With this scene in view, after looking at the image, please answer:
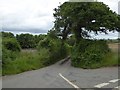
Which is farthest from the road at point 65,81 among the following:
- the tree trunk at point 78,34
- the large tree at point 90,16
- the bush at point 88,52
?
the tree trunk at point 78,34

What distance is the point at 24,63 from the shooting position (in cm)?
2953

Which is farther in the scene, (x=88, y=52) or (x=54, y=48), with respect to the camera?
(x=54, y=48)

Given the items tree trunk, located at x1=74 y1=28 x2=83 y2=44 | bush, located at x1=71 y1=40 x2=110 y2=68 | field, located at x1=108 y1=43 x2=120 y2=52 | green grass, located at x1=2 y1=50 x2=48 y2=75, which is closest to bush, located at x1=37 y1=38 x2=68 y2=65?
green grass, located at x1=2 y1=50 x2=48 y2=75

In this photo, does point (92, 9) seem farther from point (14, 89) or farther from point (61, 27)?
point (14, 89)

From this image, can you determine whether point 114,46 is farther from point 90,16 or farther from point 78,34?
point 78,34

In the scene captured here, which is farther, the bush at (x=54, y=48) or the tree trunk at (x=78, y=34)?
the bush at (x=54, y=48)

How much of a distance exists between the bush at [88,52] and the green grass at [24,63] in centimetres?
440

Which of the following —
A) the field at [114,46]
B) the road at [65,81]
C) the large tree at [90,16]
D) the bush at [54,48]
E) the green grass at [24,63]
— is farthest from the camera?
the bush at [54,48]

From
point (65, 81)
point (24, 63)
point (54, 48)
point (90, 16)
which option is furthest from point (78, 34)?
point (65, 81)

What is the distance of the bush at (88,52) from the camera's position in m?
30.6

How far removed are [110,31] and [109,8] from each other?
2.50 m

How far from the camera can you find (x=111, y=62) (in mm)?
28594

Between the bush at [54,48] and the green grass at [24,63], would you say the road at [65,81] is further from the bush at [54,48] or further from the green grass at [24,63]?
the bush at [54,48]

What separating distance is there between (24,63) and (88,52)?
22.4ft
